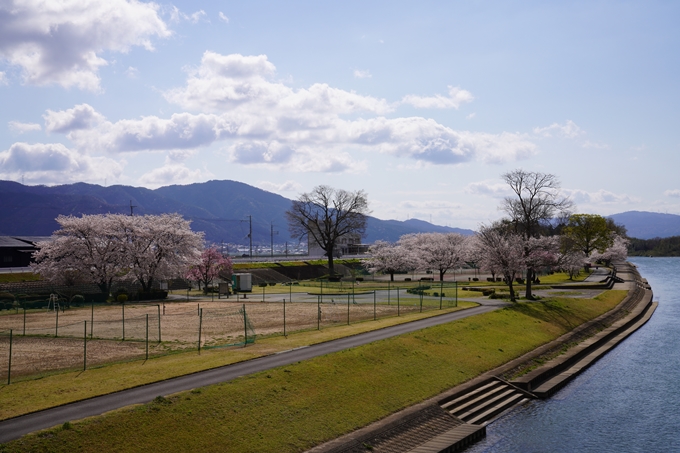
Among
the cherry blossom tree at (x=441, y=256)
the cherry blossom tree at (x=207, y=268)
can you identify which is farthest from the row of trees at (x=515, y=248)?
the cherry blossom tree at (x=207, y=268)

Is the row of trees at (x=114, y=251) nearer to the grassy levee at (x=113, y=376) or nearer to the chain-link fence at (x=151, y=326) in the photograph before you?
the chain-link fence at (x=151, y=326)

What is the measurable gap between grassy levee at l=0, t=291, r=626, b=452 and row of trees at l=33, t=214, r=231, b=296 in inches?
1884

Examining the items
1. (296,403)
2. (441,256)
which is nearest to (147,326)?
(296,403)

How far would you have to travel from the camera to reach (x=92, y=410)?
2089cm

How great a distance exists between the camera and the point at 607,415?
31.1 m

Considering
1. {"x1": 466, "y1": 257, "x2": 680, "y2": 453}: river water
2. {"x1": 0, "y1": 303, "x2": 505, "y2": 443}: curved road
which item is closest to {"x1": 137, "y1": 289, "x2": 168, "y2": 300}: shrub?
{"x1": 0, "y1": 303, "x2": 505, "y2": 443}: curved road

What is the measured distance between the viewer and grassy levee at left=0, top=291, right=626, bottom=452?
63.7 ft

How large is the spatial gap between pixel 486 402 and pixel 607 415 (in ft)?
21.4

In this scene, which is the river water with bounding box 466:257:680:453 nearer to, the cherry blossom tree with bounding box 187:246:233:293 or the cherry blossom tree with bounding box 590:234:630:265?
the cherry blossom tree with bounding box 187:246:233:293

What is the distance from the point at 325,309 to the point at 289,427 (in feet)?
110

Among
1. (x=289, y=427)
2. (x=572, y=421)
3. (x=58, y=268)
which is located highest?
(x=58, y=268)

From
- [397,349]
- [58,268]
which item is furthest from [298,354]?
[58,268]

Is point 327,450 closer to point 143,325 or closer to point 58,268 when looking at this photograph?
point 143,325

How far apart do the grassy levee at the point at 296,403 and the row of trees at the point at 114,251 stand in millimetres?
47848
